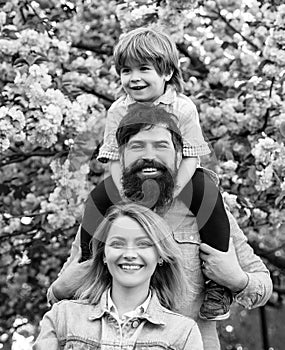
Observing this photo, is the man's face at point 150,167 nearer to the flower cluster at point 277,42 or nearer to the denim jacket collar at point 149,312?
the denim jacket collar at point 149,312

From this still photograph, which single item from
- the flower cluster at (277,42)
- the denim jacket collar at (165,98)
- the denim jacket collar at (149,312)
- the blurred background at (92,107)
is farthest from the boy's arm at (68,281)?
the flower cluster at (277,42)

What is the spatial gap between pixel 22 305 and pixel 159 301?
15.7ft

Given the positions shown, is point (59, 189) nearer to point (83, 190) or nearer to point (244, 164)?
point (83, 190)

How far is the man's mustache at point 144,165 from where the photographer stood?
284cm

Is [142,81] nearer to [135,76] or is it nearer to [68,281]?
[135,76]

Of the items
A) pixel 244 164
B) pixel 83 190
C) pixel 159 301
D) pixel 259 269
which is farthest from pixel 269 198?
pixel 159 301

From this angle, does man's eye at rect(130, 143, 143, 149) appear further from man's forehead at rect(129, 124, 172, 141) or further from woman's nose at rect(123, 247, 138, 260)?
A: woman's nose at rect(123, 247, 138, 260)

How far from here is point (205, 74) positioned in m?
6.55

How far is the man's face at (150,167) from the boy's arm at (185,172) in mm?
51

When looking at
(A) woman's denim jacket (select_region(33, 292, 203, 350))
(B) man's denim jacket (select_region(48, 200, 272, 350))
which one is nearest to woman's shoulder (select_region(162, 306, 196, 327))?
(A) woman's denim jacket (select_region(33, 292, 203, 350))

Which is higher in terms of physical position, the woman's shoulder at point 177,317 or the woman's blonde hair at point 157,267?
the woman's blonde hair at point 157,267

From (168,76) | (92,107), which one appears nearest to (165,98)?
(168,76)

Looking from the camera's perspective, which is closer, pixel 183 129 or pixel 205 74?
pixel 183 129

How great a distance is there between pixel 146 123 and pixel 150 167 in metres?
0.13
